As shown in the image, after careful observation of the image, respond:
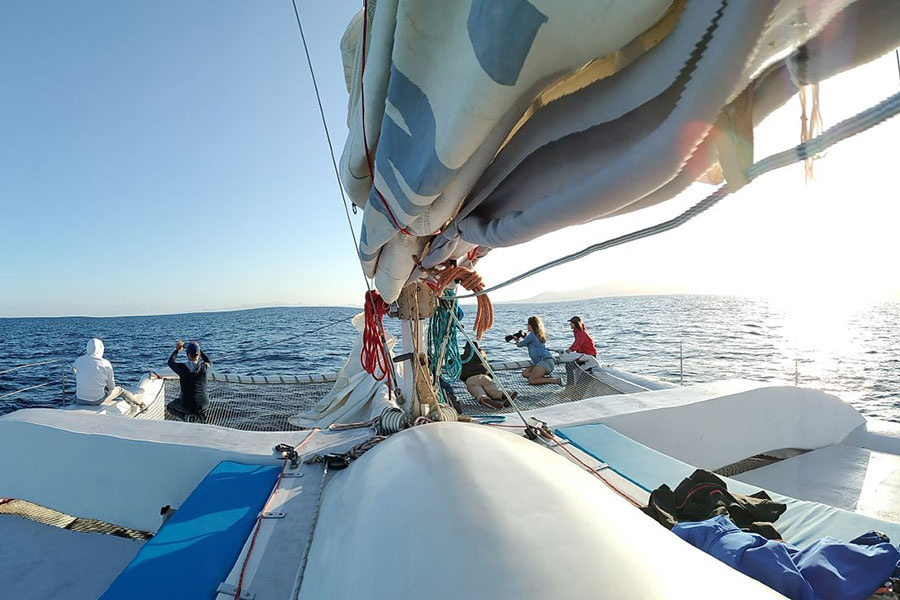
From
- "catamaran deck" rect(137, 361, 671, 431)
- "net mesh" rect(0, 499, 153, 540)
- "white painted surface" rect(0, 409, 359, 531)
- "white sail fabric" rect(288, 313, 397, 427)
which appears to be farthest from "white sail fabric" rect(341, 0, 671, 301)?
"catamaran deck" rect(137, 361, 671, 431)

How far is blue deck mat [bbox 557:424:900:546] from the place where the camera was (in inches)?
71.7

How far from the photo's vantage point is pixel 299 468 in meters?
2.47

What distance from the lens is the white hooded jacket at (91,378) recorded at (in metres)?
4.82

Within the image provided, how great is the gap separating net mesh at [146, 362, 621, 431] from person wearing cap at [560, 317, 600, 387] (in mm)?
128

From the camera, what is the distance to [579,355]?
6.19 metres

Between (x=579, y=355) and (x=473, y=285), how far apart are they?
4413 mm

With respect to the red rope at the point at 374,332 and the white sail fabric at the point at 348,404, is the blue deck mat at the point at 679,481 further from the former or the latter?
the white sail fabric at the point at 348,404

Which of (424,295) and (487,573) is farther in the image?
(424,295)

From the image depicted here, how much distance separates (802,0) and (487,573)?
0.96 meters

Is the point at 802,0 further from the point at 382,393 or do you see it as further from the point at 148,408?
the point at 148,408

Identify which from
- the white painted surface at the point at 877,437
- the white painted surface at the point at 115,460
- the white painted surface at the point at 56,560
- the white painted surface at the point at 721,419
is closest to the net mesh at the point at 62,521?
the white painted surface at the point at 56,560

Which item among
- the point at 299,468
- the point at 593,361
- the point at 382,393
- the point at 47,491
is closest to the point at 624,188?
the point at 299,468

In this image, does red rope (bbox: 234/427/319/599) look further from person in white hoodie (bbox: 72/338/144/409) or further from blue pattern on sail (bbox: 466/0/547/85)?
person in white hoodie (bbox: 72/338/144/409)

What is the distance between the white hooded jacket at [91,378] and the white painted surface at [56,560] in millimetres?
2028
